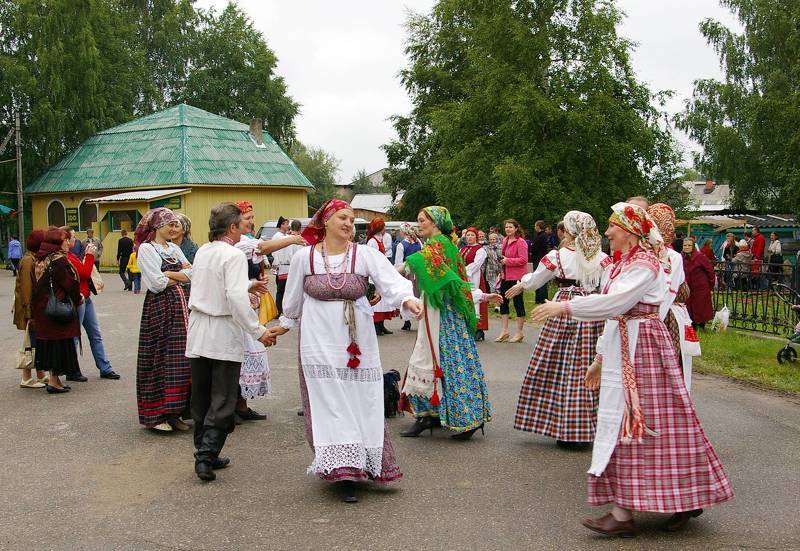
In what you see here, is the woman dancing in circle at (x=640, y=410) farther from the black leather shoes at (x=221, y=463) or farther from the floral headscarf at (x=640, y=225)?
the black leather shoes at (x=221, y=463)

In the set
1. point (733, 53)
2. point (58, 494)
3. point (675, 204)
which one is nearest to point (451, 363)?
point (58, 494)

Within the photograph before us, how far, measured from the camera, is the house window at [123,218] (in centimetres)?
3847

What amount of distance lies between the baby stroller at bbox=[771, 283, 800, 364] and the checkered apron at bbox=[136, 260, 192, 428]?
691 centimetres

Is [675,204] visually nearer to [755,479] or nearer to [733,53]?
[733,53]

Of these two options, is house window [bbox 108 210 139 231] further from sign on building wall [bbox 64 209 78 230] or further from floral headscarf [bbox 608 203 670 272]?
floral headscarf [bbox 608 203 670 272]

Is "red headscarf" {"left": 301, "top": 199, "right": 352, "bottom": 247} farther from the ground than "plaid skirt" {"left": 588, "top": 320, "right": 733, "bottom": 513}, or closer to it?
farther from the ground

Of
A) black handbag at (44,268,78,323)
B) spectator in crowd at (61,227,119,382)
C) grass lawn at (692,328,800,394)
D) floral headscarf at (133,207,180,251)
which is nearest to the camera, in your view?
floral headscarf at (133,207,180,251)

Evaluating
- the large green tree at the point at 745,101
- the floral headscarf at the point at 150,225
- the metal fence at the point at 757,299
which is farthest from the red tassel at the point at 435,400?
the large green tree at the point at 745,101

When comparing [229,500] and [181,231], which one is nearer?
[229,500]

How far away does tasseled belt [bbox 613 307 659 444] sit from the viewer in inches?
185

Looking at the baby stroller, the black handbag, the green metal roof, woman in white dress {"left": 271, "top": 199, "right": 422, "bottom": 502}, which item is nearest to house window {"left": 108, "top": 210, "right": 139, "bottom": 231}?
the green metal roof

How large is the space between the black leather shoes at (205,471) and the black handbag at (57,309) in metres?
3.87

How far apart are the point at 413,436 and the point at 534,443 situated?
1.00 metres

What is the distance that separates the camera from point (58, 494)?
5707 millimetres
